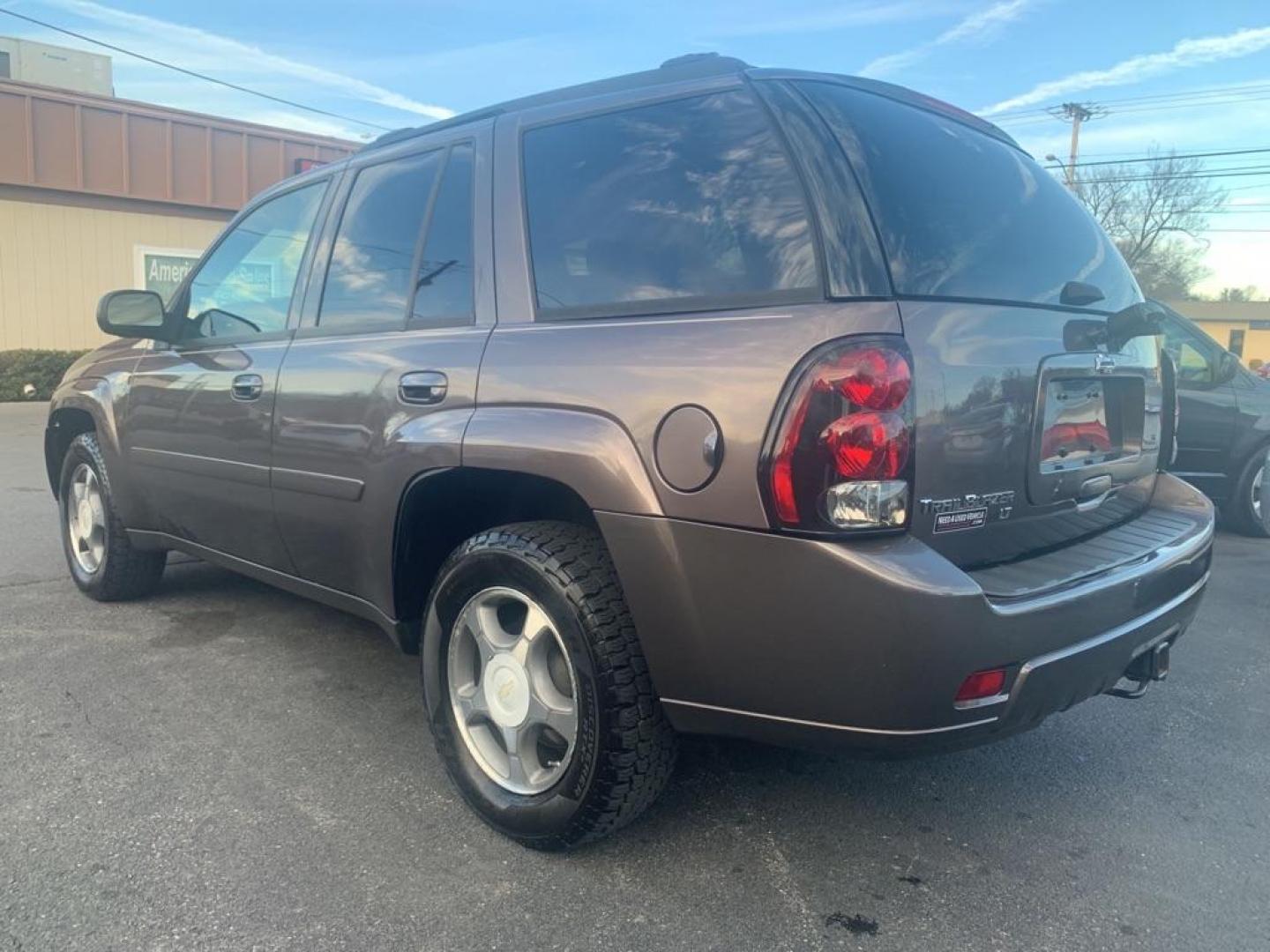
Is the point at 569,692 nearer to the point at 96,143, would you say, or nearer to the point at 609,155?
the point at 609,155

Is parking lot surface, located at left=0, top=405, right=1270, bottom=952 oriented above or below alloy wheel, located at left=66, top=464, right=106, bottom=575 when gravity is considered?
below

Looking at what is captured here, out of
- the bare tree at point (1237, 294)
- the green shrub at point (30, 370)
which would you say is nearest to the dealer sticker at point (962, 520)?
the green shrub at point (30, 370)

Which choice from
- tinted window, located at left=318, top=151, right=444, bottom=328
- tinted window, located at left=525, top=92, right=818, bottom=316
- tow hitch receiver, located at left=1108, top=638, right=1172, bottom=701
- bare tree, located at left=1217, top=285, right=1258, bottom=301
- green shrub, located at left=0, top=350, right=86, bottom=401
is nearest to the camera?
tinted window, located at left=525, top=92, right=818, bottom=316

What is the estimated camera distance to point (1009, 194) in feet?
8.85

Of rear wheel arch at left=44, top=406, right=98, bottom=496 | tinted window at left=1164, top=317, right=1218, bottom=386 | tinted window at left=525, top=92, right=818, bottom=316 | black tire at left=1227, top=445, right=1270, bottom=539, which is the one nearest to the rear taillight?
tinted window at left=525, top=92, right=818, bottom=316

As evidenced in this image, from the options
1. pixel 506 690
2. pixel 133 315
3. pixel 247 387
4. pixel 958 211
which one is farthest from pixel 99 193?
pixel 958 211

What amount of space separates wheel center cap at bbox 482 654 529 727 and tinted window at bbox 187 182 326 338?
63.6 inches

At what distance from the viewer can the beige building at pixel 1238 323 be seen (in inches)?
1928

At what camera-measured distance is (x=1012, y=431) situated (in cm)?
229

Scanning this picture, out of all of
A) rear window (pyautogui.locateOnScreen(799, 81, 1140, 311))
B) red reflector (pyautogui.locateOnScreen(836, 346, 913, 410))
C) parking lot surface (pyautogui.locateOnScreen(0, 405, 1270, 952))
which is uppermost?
rear window (pyautogui.locateOnScreen(799, 81, 1140, 311))

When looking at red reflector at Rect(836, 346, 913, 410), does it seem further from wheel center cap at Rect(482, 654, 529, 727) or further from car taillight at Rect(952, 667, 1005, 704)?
wheel center cap at Rect(482, 654, 529, 727)

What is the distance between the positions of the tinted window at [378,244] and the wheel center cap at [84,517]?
7.02 feet

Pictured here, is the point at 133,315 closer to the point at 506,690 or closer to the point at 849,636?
the point at 506,690

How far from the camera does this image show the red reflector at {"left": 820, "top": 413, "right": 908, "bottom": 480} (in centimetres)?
203
